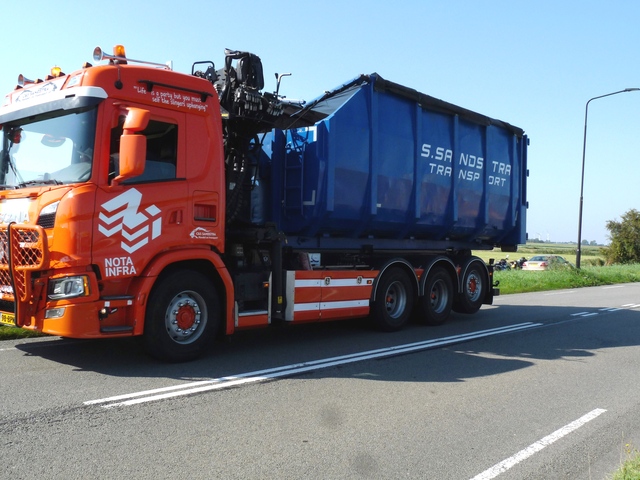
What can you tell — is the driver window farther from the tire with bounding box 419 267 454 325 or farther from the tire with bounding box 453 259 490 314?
the tire with bounding box 453 259 490 314

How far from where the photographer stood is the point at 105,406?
4934mm

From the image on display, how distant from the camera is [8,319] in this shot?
20.2 feet

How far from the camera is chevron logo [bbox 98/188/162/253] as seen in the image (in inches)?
237

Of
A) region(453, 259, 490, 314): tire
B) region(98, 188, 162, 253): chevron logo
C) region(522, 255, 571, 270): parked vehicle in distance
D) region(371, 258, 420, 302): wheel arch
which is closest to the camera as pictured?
region(98, 188, 162, 253): chevron logo

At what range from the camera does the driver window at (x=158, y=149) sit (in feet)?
20.5

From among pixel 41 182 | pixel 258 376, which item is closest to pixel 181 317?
pixel 258 376

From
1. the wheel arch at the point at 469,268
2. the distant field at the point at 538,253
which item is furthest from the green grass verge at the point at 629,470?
the distant field at the point at 538,253

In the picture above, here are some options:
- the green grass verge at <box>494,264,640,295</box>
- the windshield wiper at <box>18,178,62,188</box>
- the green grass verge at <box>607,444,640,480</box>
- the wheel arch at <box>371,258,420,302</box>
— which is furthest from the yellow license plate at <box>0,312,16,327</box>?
the green grass verge at <box>494,264,640,295</box>

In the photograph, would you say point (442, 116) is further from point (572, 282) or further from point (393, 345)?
point (572, 282)

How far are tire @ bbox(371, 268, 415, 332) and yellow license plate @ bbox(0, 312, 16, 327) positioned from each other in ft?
17.4

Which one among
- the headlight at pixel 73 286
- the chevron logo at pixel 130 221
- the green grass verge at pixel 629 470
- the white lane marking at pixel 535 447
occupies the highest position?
the chevron logo at pixel 130 221

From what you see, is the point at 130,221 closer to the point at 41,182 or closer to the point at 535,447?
the point at 41,182

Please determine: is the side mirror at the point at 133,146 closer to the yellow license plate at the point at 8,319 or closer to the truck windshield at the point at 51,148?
the truck windshield at the point at 51,148

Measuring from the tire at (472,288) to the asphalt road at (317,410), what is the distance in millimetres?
2953
